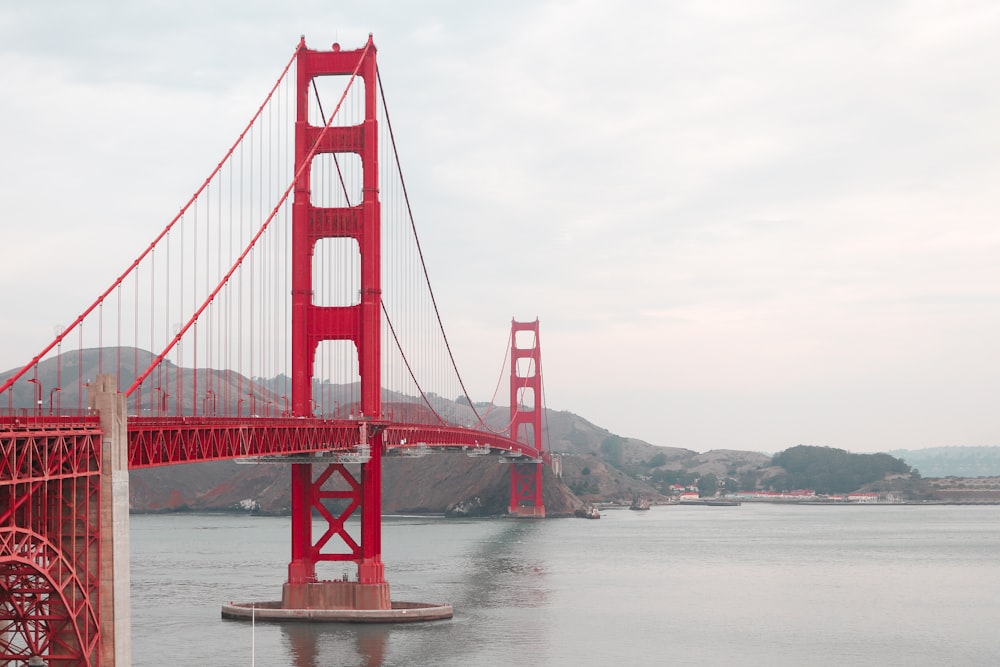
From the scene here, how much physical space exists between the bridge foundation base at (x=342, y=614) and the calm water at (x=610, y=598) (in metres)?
0.68

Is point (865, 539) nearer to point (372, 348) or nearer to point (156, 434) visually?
point (372, 348)

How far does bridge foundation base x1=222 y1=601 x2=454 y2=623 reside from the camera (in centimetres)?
4616

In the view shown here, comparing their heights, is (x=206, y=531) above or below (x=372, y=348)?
below

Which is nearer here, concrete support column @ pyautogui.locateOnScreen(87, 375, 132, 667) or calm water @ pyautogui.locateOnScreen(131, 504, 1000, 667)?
concrete support column @ pyautogui.locateOnScreen(87, 375, 132, 667)

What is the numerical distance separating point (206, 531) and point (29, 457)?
99.4 meters

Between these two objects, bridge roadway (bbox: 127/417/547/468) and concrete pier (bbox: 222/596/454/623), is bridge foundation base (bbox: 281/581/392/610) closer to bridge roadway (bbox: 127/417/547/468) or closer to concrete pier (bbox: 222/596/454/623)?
concrete pier (bbox: 222/596/454/623)

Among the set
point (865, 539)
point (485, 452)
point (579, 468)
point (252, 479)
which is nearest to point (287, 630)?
point (485, 452)

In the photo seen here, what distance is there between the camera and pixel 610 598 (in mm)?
58781

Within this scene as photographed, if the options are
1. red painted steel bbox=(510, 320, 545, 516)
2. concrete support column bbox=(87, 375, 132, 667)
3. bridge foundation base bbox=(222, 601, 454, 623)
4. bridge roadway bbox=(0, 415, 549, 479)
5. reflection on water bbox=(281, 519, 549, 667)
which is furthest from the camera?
red painted steel bbox=(510, 320, 545, 516)

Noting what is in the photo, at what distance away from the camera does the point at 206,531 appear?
11762 centimetres

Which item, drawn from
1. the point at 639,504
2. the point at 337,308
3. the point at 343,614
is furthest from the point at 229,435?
the point at 639,504

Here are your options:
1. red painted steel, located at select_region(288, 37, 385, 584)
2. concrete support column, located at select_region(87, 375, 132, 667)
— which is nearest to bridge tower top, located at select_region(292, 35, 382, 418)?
red painted steel, located at select_region(288, 37, 385, 584)

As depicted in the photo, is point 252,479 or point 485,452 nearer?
point 485,452

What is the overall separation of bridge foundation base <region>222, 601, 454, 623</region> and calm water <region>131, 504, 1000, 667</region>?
677 millimetres
